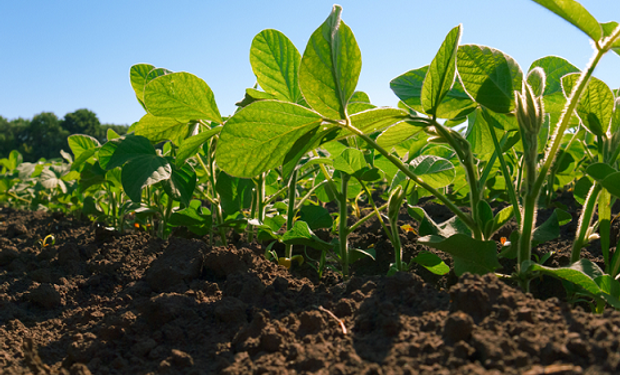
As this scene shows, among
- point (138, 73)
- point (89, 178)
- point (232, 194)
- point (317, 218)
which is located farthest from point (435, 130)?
point (89, 178)

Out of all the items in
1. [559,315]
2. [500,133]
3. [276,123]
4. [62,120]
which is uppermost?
[62,120]

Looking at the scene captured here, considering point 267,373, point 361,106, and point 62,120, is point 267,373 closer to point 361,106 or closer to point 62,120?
point 361,106

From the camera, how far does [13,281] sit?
166cm

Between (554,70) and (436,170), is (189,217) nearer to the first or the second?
(436,170)

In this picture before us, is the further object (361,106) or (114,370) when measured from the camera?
(361,106)

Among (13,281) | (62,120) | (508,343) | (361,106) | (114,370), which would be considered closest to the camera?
(508,343)

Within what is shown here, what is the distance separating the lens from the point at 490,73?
0.87 m

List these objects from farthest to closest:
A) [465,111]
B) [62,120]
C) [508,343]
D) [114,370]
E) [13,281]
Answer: [62,120]
[13,281]
[465,111]
[114,370]
[508,343]

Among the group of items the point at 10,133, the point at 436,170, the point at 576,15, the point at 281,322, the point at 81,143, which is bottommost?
the point at 281,322

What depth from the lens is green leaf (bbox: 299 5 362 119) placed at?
0.79 metres

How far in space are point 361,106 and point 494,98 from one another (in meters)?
0.41

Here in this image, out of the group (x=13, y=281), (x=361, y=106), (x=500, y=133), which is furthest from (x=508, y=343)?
(x=13, y=281)

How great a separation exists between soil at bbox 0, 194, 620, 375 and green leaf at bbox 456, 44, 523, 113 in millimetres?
387

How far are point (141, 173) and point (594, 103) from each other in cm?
119
